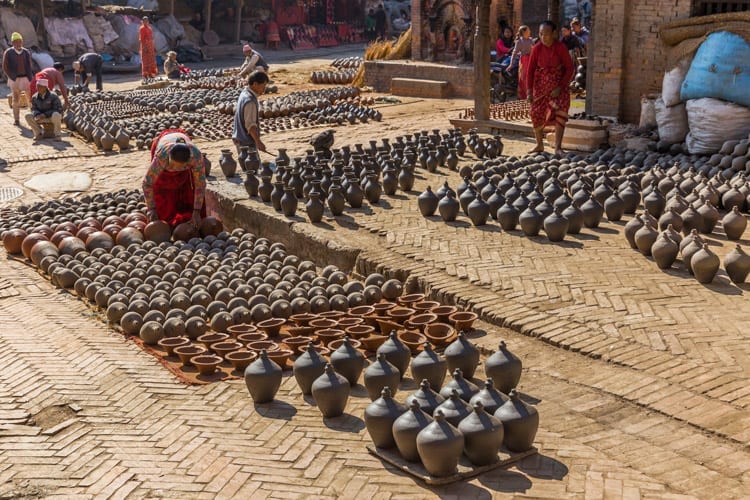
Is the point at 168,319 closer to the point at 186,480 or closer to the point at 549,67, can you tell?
the point at 186,480


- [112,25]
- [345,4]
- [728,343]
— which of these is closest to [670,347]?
[728,343]

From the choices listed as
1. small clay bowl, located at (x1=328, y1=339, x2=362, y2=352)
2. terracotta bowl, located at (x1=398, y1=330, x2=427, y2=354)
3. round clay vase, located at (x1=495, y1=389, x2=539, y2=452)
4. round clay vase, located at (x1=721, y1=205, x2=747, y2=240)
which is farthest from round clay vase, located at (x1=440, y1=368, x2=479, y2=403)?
round clay vase, located at (x1=721, y1=205, x2=747, y2=240)

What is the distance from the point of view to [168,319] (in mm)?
7414

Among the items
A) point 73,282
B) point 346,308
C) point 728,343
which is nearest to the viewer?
point 728,343

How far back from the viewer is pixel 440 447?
4.71 m

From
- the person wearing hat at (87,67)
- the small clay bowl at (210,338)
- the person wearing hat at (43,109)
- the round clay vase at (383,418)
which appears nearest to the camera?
the round clay vase at (383,418)

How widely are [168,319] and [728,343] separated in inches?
166

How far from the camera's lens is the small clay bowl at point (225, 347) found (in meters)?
6.88

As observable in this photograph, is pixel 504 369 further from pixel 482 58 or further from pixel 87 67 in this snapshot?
pixel 87 67

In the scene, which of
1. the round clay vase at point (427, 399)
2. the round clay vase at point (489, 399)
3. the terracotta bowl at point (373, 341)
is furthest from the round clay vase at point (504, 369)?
the terracotta bowl at point (373, 341)

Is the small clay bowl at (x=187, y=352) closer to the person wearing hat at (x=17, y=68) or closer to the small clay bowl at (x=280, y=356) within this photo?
the small clay bowl at (x=280, y=356)

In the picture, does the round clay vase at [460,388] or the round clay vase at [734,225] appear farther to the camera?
the round clay vase at [734,225]

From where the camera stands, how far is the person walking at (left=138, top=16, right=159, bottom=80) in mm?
24688

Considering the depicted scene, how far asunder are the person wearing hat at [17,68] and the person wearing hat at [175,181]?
375 inches
